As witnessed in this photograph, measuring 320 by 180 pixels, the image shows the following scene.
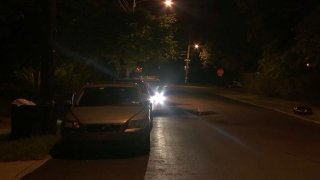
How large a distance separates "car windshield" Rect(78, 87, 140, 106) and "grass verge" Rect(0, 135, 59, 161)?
51.2 inches

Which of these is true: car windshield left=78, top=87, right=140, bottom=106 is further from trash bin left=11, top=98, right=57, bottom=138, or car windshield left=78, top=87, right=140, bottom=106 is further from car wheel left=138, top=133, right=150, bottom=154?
trash bin left=11, top=98, right=57, bottom=138

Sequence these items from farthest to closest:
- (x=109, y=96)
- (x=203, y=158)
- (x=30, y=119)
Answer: (x=30, y=119)
(x=109, y=96)
(x=203, y=158)

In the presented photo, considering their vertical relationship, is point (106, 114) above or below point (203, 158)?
above

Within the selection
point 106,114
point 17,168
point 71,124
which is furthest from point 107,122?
point 17,168

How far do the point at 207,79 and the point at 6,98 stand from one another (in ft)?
242

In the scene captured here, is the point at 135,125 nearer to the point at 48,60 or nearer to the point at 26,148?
the point at 26,148

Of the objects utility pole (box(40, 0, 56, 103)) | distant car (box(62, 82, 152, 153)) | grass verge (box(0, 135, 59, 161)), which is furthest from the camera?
utility pole (box(40, 0, 56, 103))

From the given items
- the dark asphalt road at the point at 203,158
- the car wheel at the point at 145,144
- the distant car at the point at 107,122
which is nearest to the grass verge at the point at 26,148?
the dark asphalt road at the point at 203,158

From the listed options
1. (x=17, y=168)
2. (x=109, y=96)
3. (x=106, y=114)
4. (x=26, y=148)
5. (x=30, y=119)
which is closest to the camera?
(x=17, y=168)

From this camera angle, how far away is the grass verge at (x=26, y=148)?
38.1ft

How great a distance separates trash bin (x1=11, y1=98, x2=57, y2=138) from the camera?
45.6 ft

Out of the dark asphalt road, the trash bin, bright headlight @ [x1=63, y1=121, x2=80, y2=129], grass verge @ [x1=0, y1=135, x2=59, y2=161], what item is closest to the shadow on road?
the dark asphalt road

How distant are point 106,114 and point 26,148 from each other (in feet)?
6.28

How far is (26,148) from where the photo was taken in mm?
12391
